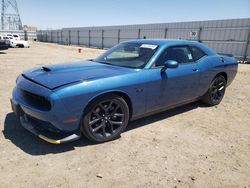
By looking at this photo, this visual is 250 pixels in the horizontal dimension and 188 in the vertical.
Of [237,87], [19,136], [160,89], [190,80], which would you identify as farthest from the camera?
[237,87]

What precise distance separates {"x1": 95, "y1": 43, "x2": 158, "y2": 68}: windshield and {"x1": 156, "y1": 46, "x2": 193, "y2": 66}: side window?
20cm

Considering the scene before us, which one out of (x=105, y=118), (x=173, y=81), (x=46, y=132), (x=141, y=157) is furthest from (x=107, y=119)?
(x=173, y=81)

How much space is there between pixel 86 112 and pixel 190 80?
2.30 meters

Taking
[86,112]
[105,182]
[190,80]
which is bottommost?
[105,182]

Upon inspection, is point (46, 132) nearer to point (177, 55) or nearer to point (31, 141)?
point (31, 141)

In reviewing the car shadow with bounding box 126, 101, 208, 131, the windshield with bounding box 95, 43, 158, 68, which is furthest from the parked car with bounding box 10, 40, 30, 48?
the car shadow with bounding box 126, 101, 208, 131

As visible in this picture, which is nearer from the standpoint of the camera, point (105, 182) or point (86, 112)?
point (105, 182)

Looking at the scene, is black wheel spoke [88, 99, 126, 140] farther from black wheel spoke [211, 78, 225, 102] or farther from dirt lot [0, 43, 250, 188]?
black wheel spoke [211, 78, 225, 102]

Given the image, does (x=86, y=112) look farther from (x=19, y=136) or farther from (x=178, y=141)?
(x=178, y=141)

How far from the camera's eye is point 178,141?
11.8 feet

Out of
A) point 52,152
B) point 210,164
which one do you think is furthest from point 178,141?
point 52,152

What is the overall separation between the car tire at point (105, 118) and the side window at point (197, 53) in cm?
214

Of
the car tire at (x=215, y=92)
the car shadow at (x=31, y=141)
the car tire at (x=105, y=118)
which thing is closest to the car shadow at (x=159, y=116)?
the car shadow at (x=31, y=141)

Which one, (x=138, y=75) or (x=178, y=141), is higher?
(x=138, y=75)
